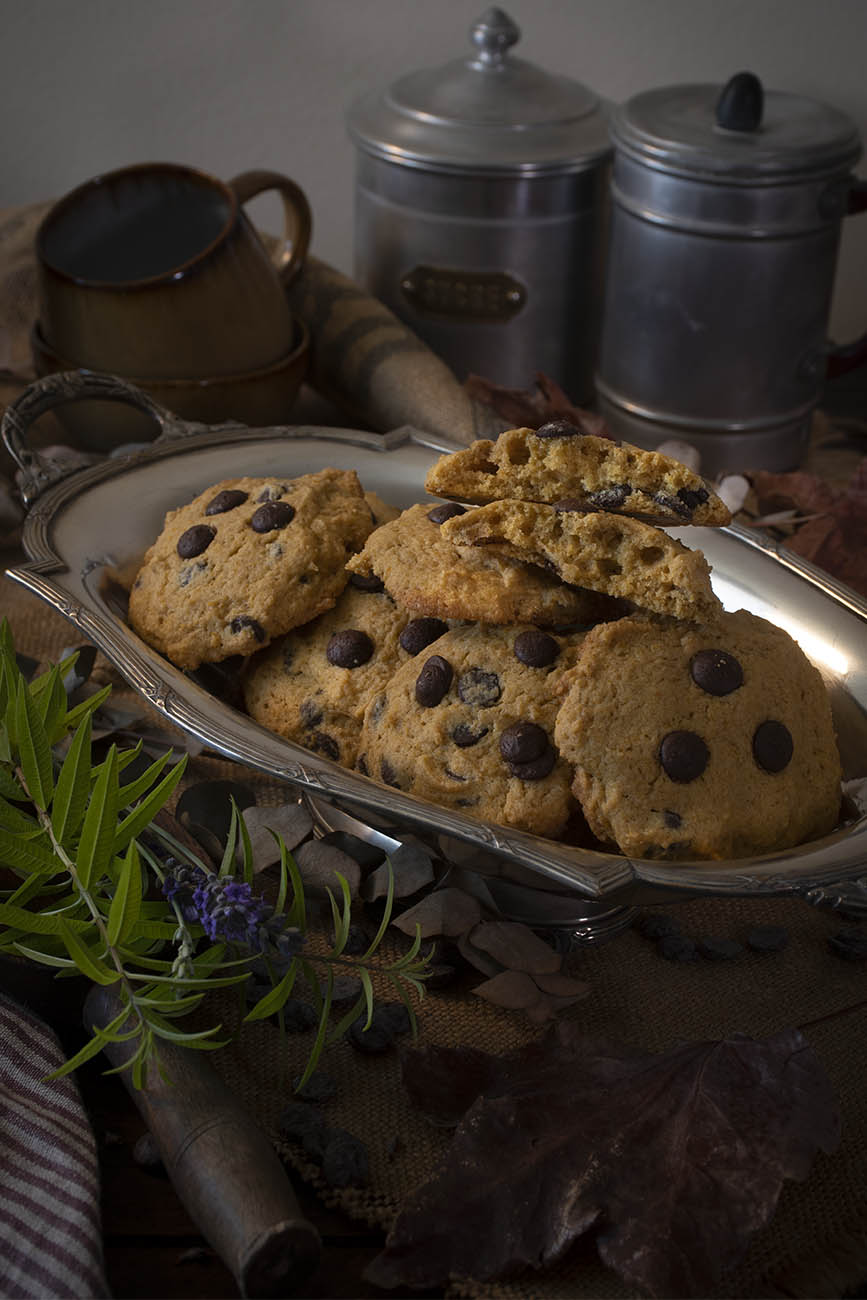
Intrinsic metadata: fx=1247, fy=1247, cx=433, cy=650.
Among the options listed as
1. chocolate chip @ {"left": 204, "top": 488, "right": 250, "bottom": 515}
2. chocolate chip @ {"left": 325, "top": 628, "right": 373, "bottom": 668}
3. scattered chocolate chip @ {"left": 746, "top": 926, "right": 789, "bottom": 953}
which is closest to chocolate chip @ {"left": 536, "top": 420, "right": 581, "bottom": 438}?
chocolate chip @ {"left": 325, "top": 628, "right": 373, "bottom": 668}

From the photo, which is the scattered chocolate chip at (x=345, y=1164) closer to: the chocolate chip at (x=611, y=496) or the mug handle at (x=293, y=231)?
the chocolate chip at (x=611, y=496)

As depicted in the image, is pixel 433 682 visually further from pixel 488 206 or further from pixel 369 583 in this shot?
pixel 488 206

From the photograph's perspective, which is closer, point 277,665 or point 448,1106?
point 448,1106

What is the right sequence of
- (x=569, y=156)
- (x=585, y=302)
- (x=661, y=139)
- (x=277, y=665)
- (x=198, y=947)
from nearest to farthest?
(x=198, y=947) < (x=277, y=665) < (x=661, y=139) < (x=569, y=156) < (x=585, y=302)

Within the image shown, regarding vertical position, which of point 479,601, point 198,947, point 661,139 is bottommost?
point 198,947

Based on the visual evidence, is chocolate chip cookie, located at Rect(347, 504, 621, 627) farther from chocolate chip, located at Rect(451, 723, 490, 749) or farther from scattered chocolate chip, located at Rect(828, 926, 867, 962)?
scattered chocolate chip, located at Rect(828, 926, 867, 962)

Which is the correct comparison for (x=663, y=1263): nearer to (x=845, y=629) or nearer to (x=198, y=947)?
(x=198, y=947)

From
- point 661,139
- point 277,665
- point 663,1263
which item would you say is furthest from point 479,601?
point 661,139
